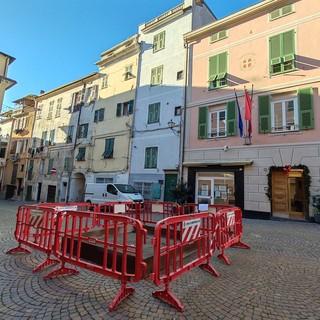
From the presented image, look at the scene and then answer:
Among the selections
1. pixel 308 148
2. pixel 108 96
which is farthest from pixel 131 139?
pixel 308 148

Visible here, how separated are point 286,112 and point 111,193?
11.0 meters

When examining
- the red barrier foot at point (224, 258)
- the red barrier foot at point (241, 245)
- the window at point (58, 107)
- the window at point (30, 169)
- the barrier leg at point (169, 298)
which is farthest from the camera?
the window at point (30, 169)

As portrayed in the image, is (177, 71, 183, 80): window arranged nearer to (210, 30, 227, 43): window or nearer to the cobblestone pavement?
(210, 30, 227, 43): window

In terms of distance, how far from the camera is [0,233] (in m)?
6.97

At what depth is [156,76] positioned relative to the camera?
1841 cm

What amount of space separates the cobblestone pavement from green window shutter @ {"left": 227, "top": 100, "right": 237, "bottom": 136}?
9.44 meters

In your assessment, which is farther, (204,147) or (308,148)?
(204,147)

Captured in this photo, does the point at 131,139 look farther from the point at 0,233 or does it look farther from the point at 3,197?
the point at 3,197

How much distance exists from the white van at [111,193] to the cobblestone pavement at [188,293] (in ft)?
29.0

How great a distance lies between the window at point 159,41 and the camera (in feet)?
61.3

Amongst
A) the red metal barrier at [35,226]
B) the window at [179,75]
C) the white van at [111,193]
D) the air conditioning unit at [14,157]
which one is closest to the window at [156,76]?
the window at [179,75]

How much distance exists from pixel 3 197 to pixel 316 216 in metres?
32.3

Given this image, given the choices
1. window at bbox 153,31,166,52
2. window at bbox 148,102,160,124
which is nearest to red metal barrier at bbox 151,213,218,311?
window at bbox 148,102,160,124

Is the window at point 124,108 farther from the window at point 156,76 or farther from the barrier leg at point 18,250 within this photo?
the barrier leg at point 18,250
